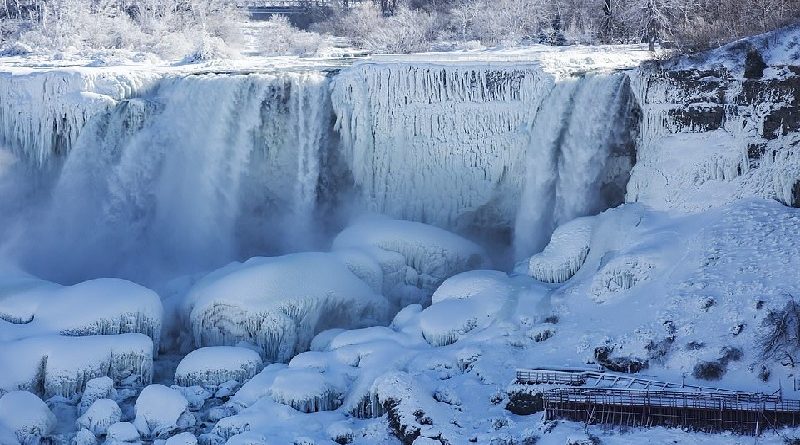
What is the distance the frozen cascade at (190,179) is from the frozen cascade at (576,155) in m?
5.44

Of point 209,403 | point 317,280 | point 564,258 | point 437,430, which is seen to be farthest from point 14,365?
point 564,258

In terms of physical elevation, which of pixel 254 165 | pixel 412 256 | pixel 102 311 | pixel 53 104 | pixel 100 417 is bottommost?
pixel 100 417

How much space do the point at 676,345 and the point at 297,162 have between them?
11.3 meters

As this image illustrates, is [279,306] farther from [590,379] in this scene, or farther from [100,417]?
[590,379]

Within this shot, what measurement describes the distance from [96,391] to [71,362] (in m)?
0.80

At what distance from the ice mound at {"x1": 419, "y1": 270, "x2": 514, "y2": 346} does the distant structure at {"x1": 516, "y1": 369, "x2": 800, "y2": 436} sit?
239 centimetres

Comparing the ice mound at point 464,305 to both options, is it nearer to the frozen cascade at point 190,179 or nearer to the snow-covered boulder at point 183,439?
the snow-covered boulder at point 183,439

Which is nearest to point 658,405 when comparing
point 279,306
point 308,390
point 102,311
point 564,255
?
point 564,255

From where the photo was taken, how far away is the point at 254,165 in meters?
26.9

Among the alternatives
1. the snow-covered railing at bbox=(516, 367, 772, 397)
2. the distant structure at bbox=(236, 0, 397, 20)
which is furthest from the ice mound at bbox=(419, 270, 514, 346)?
the distant structure at bbox=(236, 0, 397, 20)

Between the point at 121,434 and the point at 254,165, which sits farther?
the point at 254,165

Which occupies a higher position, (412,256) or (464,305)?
(412,256)

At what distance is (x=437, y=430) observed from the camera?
1745 centimetres

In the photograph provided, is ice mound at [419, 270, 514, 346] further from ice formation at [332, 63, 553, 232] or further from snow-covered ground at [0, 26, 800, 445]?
ice formation at [332, 63, 553, 232]
